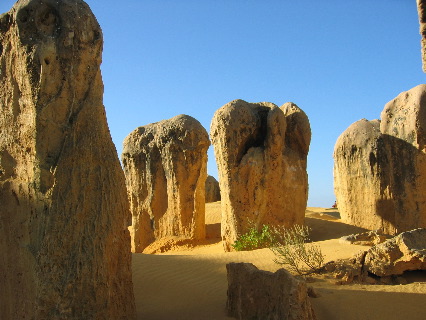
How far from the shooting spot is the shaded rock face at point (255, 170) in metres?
9.70

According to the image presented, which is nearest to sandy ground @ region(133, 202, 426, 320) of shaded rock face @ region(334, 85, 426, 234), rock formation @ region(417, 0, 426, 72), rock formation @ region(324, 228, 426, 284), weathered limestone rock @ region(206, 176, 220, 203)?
rock formation @ region(324, 228, 426, 284)

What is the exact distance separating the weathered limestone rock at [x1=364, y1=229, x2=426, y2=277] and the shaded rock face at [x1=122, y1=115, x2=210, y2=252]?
20.1 ft

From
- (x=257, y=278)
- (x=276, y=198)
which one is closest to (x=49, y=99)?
(x=257, y=278)

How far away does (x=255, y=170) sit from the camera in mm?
9695

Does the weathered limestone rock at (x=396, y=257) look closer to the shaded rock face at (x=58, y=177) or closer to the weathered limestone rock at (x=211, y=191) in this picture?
the shaded rock face at (x=58, y=177)

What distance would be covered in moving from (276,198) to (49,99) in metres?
6.35

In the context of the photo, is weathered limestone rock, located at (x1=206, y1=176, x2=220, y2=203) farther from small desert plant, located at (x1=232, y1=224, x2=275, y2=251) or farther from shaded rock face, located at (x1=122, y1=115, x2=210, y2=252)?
small desert plant, located at (x1=232, y1=224, x2=275, y2=251)

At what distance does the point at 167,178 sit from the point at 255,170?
296cm

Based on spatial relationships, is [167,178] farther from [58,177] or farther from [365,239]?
[58,177]

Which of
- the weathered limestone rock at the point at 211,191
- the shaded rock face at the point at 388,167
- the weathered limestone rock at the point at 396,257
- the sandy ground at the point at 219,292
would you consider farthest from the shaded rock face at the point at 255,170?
the weathered limestone rock at the point at 211,191

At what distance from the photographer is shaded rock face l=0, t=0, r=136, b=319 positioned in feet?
13.7

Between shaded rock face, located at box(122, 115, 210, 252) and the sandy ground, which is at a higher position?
shaded rock face, located at box(122, 115, 210, 252)

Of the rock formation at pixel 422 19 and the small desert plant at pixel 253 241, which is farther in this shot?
the small desert plant at pixel 253 241

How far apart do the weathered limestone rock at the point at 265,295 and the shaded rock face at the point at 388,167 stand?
521 centimetres
